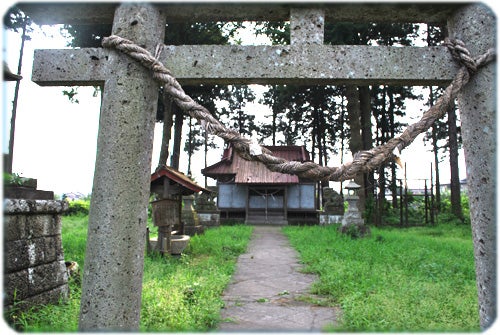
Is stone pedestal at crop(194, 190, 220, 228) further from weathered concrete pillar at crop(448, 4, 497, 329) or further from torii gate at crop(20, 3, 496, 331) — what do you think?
weathered concrete pillar at crop(448, 4, 497, 329)

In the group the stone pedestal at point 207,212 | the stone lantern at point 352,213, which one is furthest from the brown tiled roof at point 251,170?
the stone lantern at point 352,213

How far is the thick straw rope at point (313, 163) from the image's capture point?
2062 millimetres

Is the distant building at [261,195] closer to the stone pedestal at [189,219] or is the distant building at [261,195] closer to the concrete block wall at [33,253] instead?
the stone pedestal at [189,219]

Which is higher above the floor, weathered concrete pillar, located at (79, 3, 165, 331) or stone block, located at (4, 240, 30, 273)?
weathered concrete pillar, located at (79, 3, 165, 331)

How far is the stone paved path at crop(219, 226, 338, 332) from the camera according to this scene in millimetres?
3676

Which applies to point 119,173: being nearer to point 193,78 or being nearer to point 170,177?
point 193,78

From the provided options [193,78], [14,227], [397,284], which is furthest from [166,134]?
[193,78]

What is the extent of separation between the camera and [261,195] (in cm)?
1902

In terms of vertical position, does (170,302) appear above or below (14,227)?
below

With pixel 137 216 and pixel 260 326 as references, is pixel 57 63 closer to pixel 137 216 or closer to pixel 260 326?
pixel 137 216

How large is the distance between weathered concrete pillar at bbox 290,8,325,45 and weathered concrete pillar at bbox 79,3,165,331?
0.92 metres

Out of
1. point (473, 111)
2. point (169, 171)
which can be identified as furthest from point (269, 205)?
point (473, 111)

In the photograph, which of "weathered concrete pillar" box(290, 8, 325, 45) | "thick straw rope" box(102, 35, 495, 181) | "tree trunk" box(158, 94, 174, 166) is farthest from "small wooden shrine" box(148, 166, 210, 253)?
"tree trunk" box(158, 94, 174, 166)

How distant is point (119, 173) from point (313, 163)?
1.16 meters
